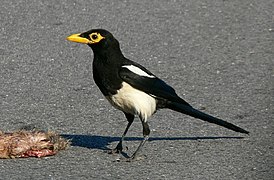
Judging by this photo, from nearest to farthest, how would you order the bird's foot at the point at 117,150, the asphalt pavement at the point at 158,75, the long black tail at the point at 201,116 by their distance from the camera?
the asphalt pavement at the point at 158,75
the bird's foot at the point at 117,150
the long black tail at the point at 201,116

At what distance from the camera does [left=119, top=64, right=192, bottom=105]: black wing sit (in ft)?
19.6

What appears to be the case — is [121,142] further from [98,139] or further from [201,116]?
[201,116]

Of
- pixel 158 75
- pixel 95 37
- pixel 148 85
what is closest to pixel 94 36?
pixel 95 37

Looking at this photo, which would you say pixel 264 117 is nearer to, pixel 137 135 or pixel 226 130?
pixel 226 130

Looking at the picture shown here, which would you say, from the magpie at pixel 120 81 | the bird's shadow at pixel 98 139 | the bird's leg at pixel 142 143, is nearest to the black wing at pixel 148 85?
the magpie at pixel 120 81

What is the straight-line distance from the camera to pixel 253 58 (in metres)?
8.42

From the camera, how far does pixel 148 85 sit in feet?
20.0

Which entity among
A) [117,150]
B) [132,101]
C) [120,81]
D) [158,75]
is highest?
[120,81]

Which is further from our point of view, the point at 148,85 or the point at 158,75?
the point at 158,75

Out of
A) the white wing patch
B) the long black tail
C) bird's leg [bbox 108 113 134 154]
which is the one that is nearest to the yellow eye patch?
the white wing patch

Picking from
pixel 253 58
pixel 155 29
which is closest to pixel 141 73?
pixel 253 58

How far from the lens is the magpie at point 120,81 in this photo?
5.94 metres

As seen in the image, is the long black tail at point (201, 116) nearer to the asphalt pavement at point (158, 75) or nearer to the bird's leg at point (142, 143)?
the asphalt pavement at point (158, 75)

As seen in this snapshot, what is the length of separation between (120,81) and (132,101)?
0.53 ft
